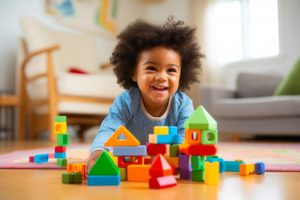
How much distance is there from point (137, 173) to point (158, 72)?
12.5 inches

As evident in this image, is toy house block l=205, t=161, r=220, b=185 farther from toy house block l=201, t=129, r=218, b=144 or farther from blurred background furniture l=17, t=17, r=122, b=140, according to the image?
blurred background furniture l=17, t=17, r=122, b=140

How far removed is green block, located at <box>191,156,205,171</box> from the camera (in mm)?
809

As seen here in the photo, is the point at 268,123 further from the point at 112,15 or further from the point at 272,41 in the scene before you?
the point at 112,15

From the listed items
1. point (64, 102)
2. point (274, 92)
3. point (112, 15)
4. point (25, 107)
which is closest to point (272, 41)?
point (274, 92)

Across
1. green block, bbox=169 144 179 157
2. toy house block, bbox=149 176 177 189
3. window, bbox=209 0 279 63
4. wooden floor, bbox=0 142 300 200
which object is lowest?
wooden floor, bbox=0 142 300 200

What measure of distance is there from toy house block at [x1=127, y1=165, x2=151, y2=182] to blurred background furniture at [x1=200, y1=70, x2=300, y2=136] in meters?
1.88

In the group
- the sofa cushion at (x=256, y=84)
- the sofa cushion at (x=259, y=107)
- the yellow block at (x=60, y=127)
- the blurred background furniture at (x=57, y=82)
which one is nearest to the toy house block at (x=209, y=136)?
the yellow block at (x=60, y=127)

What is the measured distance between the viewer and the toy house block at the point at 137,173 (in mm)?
847

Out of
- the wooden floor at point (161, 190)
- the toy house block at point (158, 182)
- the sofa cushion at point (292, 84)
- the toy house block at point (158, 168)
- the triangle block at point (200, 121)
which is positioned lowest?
the wooden floor at point (161, 190)

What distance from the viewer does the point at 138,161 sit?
0.89 m

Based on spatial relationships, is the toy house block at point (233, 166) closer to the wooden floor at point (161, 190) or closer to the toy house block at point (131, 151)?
the wooden floor at point (161, 190)

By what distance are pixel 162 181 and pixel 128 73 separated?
0.54 m

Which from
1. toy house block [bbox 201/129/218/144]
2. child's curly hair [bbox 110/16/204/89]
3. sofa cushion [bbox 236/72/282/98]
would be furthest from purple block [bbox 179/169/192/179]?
sofa cushion [bbox 236/72/282/98]

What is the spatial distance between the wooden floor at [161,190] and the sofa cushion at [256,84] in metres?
2.16
